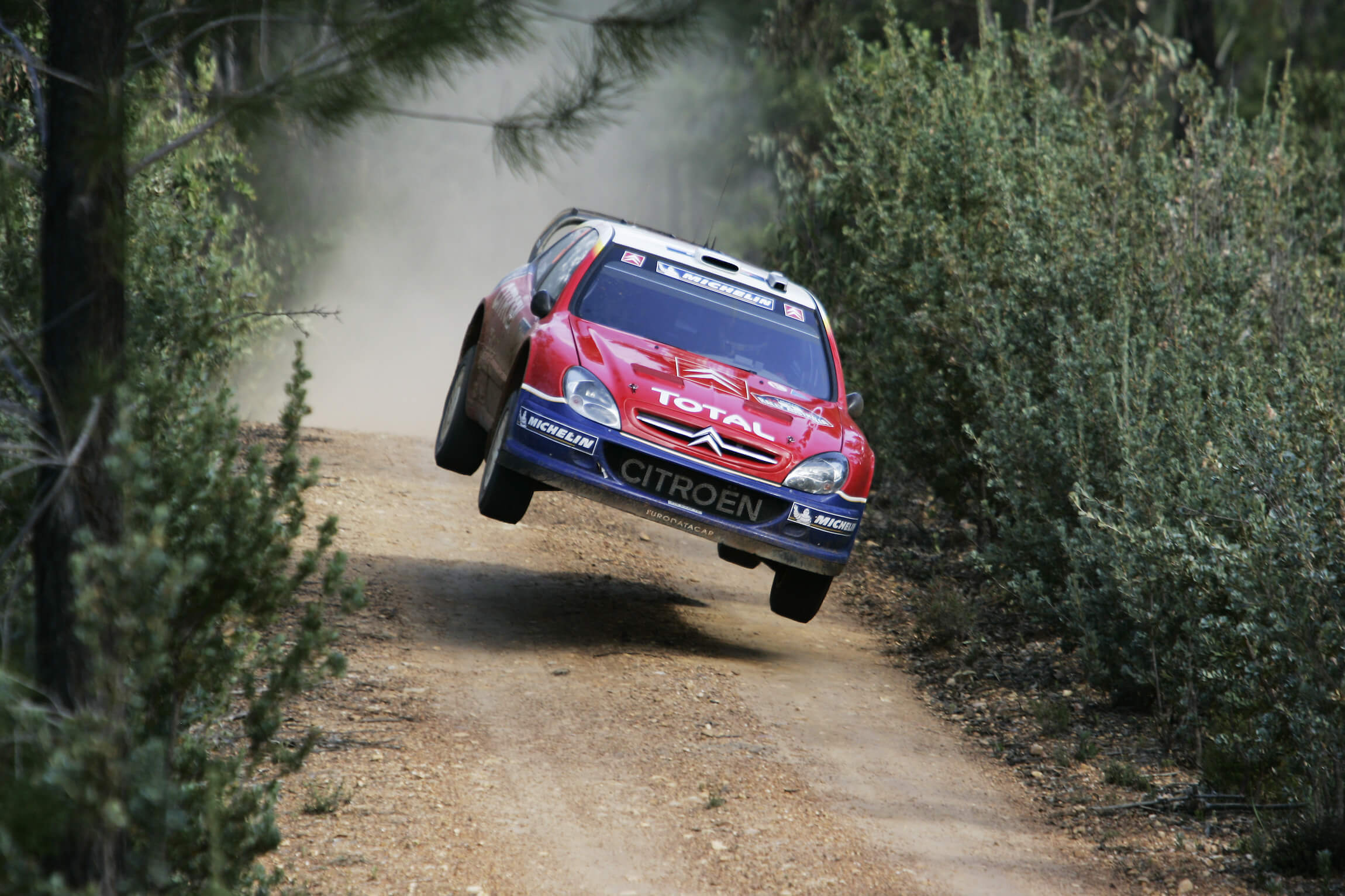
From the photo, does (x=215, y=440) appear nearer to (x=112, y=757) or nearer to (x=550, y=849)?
(x=112, y=757)

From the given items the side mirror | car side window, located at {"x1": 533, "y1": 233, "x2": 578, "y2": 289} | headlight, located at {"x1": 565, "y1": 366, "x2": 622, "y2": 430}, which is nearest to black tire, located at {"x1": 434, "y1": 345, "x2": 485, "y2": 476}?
car side window, located at {"x1": 533, "y1": 233, "x2": 578, "y2": 289}

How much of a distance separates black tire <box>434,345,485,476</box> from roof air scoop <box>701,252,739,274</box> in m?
1.74

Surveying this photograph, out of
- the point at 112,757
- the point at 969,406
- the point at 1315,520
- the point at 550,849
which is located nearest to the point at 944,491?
the point at 969,406

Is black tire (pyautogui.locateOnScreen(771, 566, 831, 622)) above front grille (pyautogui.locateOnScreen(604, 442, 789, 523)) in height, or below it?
below

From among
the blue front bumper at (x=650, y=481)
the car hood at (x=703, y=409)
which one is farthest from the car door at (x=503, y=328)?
the blue front bumper at (x=650, y=481)

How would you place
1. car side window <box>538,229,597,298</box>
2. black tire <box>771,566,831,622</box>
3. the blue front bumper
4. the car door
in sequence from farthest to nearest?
car side window <box>538,229,597,298</box> < the car door < black tire <box>771,566,831,622</box> < the blue front bumper

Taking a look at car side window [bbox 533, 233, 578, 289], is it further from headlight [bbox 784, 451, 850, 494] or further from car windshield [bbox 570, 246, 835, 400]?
headlight [bbox 784, 451, 850, 494]

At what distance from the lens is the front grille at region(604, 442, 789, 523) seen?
22.6 ft

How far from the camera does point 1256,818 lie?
5504 mm

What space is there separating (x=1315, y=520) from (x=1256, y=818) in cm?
129

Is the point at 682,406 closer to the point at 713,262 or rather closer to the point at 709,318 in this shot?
the point at 709,318

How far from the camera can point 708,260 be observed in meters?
8.61

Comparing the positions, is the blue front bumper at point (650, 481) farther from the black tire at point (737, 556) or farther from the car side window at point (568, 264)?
the black tire at point (737, 556)

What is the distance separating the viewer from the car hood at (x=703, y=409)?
22.8 feet
